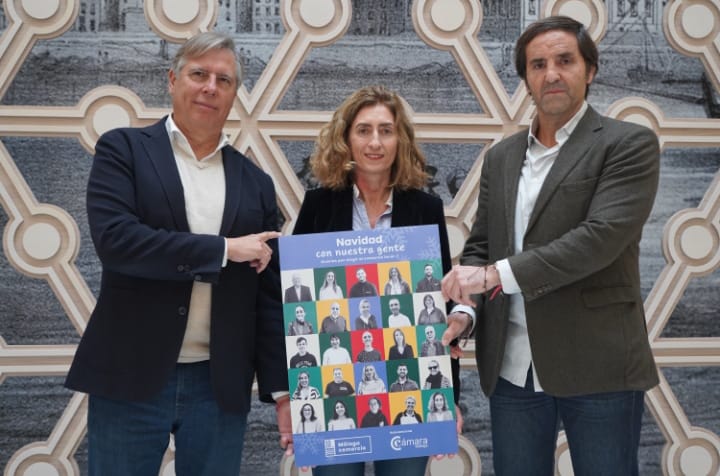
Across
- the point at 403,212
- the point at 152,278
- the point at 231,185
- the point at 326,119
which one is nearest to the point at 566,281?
the point at 403,212

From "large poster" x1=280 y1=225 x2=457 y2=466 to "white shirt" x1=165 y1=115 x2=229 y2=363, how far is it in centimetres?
20

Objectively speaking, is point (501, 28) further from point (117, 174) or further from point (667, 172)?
point (117, 174)

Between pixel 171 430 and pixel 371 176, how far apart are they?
89 centimetres

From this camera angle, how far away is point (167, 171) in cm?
161

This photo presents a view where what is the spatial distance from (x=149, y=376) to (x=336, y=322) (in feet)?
1.58

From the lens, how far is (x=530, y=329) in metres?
1.62

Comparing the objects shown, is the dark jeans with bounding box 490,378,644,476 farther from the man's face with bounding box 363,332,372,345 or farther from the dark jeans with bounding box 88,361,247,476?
the dark jeans with bounding box 88,361,247,476

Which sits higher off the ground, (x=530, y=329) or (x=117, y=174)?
(x=117, y=174)

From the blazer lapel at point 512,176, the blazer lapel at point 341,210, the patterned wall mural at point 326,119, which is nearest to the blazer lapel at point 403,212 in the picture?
the blazer lapel at point 341,210

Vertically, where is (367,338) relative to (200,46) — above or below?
below

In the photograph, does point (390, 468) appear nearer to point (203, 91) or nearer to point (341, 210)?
point (341, 210)

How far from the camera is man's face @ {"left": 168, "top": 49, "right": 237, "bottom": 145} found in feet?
5.47

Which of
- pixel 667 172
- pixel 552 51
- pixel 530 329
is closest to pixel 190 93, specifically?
pixel 552 51

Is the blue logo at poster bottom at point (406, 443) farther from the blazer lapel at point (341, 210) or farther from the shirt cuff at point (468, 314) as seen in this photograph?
the blazer lapel at point (341, 210)
